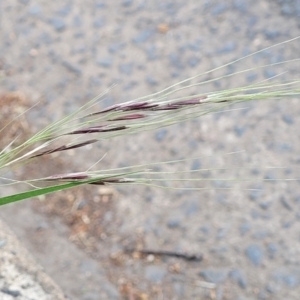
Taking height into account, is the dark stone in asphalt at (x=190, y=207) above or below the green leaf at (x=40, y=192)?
below

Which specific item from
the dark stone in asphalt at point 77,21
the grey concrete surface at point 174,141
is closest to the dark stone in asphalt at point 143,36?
the grey concrete surface at point 174,141

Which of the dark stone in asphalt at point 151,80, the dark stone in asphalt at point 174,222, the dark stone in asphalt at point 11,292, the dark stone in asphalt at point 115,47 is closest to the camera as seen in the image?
the dark stone in asphalt at point 11,292

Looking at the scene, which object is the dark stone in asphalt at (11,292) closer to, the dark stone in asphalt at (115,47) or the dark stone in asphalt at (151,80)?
the dark stone in asphalt at (151,80)

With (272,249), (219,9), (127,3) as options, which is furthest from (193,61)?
(272,249)

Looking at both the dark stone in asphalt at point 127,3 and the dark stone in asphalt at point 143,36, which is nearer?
the dark stone in asphalt at point 143,36

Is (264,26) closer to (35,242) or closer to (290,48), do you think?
(290,48)

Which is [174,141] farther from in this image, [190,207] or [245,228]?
[245,228]

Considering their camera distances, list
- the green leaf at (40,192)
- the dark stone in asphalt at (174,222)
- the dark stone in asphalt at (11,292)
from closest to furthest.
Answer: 1. the green leaf at (40,192)
2. the dark stone in asphalt at (11,292)
3. the dark stone in asphalt at (174,222)

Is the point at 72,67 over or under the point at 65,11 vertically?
under
